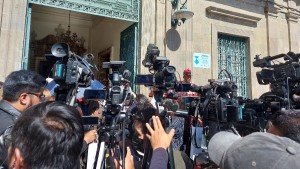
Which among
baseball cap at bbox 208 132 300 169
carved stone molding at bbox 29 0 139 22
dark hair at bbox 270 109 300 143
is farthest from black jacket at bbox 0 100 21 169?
carved stone molding at bbox 29 0 139 22


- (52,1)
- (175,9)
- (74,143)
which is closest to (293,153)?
(74,143)

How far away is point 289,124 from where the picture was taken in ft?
5.13

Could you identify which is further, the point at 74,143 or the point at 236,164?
the point at 236,164

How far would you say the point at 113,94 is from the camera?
2.44 meters

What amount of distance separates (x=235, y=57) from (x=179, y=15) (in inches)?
94.0

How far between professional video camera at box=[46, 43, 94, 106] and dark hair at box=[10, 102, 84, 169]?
1.01m

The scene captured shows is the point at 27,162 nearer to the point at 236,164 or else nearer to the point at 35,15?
the point at 236,164

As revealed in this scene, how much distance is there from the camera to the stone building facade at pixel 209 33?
519cm

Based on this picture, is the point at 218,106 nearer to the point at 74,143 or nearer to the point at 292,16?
the point at 74,143

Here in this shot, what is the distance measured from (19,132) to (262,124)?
9.76ft

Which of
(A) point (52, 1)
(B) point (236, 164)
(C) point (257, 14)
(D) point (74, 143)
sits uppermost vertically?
(C) point (257, 14)

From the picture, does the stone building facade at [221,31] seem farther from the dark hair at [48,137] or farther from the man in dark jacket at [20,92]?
the dark hair at [48,137]

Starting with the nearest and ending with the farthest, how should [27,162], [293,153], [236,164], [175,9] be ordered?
[27,162] → [293,153] → [236,164] → [175,9]

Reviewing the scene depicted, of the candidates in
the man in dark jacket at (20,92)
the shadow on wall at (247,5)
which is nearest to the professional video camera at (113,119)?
the man in dark jacket at (20,92)
